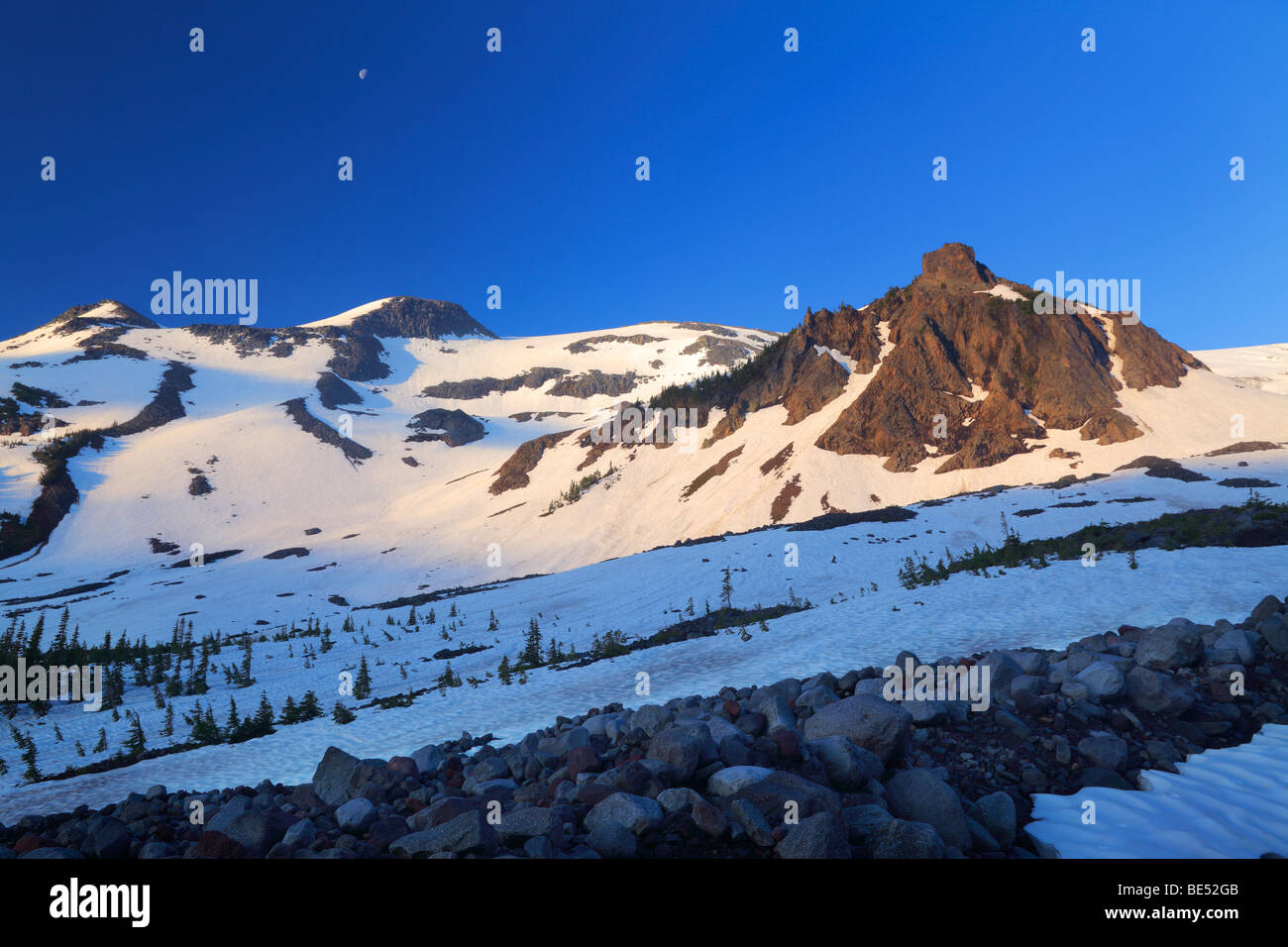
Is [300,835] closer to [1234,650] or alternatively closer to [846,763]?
[846,763]

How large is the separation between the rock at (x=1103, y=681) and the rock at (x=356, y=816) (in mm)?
7408

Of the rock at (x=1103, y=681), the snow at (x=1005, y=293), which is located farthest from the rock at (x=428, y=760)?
the snow at (x=1005, y=293)

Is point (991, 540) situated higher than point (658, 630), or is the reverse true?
point (991, 540)

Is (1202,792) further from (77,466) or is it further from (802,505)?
(77,466)

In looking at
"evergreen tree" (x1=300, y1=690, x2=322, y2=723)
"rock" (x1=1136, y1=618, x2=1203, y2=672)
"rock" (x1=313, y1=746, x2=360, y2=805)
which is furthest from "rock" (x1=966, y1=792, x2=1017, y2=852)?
"evergreen tree" (x1=300, y1=690, x2=322, y2=723)

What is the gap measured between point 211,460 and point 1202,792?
10997 cm

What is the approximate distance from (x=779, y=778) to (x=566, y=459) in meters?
70.4

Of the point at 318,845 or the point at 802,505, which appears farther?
the point at 802,505

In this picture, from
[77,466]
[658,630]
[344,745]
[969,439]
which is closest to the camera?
[344,745]

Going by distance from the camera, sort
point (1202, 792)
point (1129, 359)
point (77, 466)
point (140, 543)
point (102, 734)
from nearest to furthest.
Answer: point (1202, 792)
point (102, 734)
point (1129, 359)
point (140, 543)
point (77, 466)

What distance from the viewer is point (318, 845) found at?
469 cm

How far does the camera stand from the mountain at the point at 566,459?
1831 inches
